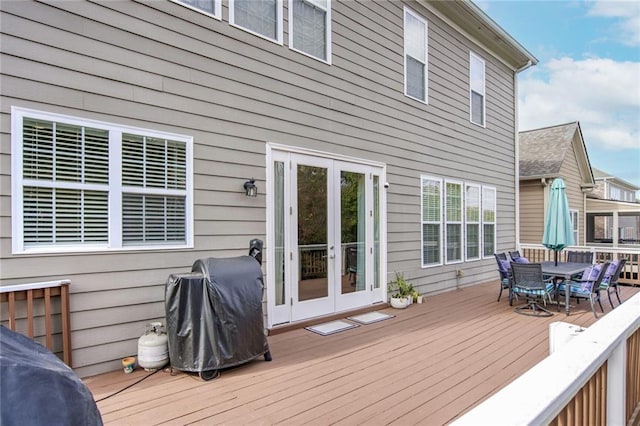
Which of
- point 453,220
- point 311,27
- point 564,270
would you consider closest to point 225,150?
point 311,27

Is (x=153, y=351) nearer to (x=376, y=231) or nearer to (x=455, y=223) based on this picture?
(x=376, y=231)

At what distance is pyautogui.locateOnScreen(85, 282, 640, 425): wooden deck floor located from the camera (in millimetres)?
2627

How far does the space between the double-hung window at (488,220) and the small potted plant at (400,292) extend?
3385 millimetres

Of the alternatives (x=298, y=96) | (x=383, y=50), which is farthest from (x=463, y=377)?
(x=383, y=50)

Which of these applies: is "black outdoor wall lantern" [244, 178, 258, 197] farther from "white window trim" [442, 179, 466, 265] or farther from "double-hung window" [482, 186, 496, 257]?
"double-hung window" [482, 186, 496, 257]

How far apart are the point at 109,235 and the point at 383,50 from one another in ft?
16.8

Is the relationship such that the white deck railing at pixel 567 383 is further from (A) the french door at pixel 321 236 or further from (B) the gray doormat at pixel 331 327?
(A) the french door at pixel 321 236

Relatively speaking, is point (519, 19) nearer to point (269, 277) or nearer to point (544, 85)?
point (269, 277)

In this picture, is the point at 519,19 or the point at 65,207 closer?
the point at 65,207

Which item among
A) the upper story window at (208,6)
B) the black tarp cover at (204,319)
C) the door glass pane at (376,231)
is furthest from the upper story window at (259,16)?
the black tarp cover at (204,319)

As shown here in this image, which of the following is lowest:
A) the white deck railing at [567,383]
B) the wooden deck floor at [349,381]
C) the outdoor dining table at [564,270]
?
the wooden deck floor at [349,381]

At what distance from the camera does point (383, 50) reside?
615cm

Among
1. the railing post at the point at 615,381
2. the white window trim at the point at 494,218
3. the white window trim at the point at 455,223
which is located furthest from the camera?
the white window trim at the point at 494,218

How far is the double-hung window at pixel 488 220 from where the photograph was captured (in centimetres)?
868
